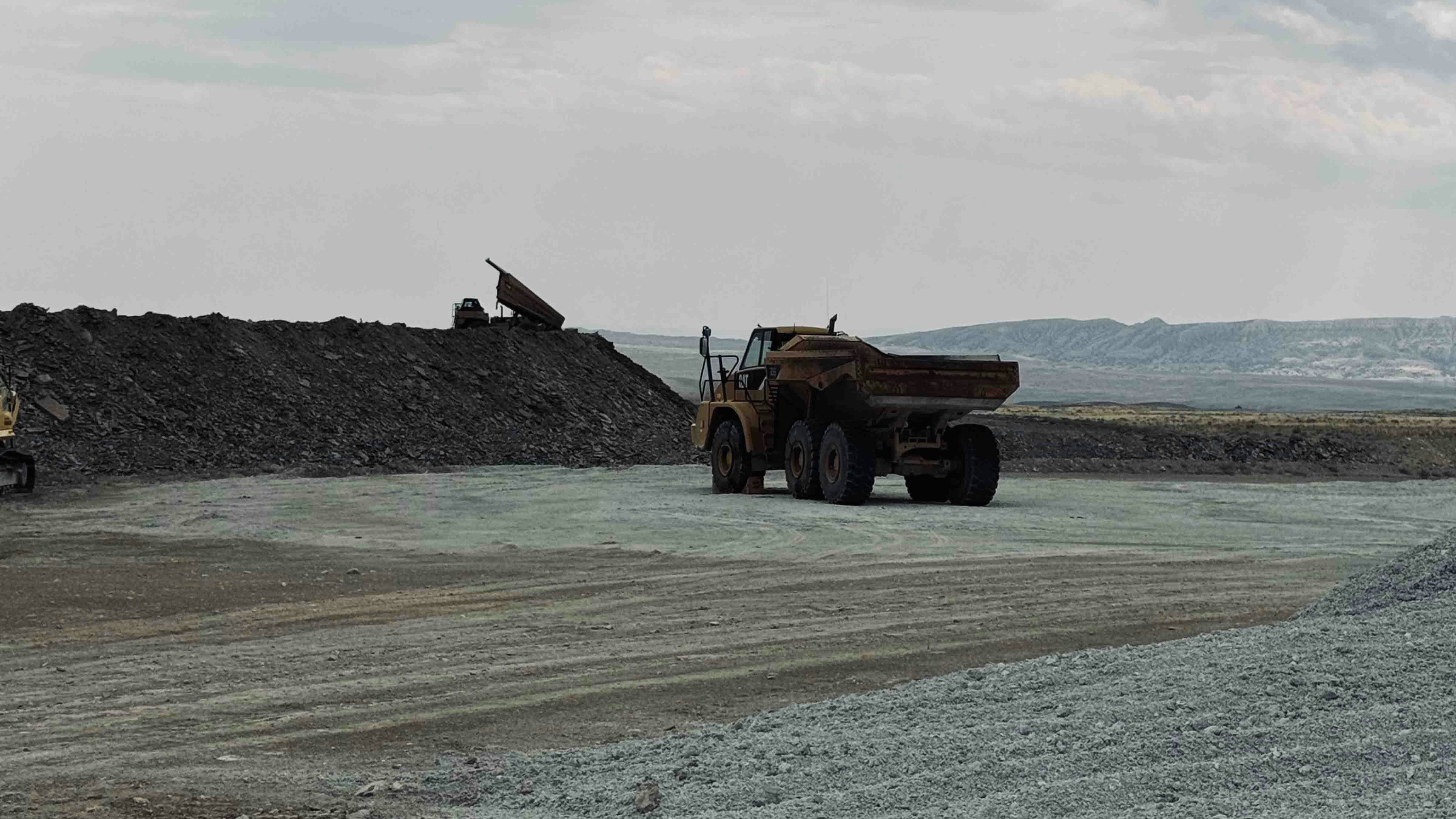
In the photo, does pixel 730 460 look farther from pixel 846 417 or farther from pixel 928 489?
pixel 928 489

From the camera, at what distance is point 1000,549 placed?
1898 cm

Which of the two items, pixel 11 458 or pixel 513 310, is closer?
pixel 11 458

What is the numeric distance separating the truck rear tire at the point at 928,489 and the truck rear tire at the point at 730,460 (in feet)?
8.43

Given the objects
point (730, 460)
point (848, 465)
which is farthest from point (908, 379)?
point (730, 460)

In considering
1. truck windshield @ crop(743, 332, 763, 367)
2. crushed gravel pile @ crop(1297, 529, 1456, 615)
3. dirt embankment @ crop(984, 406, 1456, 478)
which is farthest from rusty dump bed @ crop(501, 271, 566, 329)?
crushed gravel pile @ crop(1297, 529, 1456, 615)

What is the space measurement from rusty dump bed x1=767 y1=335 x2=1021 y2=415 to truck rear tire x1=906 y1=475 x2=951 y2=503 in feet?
6.49

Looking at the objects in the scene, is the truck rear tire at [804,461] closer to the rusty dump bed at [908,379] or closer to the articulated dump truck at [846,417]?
the articulated dump truck at [846,417]

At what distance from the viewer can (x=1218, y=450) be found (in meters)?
45.2

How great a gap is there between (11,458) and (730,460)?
1154 cm

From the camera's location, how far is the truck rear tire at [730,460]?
26359mm

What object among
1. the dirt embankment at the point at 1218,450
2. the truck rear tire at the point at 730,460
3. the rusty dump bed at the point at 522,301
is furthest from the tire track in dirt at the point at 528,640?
the rusty dump bed at the point at 522,301

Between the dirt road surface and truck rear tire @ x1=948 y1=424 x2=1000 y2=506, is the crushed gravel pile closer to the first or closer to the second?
Answer: the dirt road surface

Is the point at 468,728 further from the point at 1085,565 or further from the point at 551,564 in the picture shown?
the point at 1085,565

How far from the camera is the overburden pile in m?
33.7
